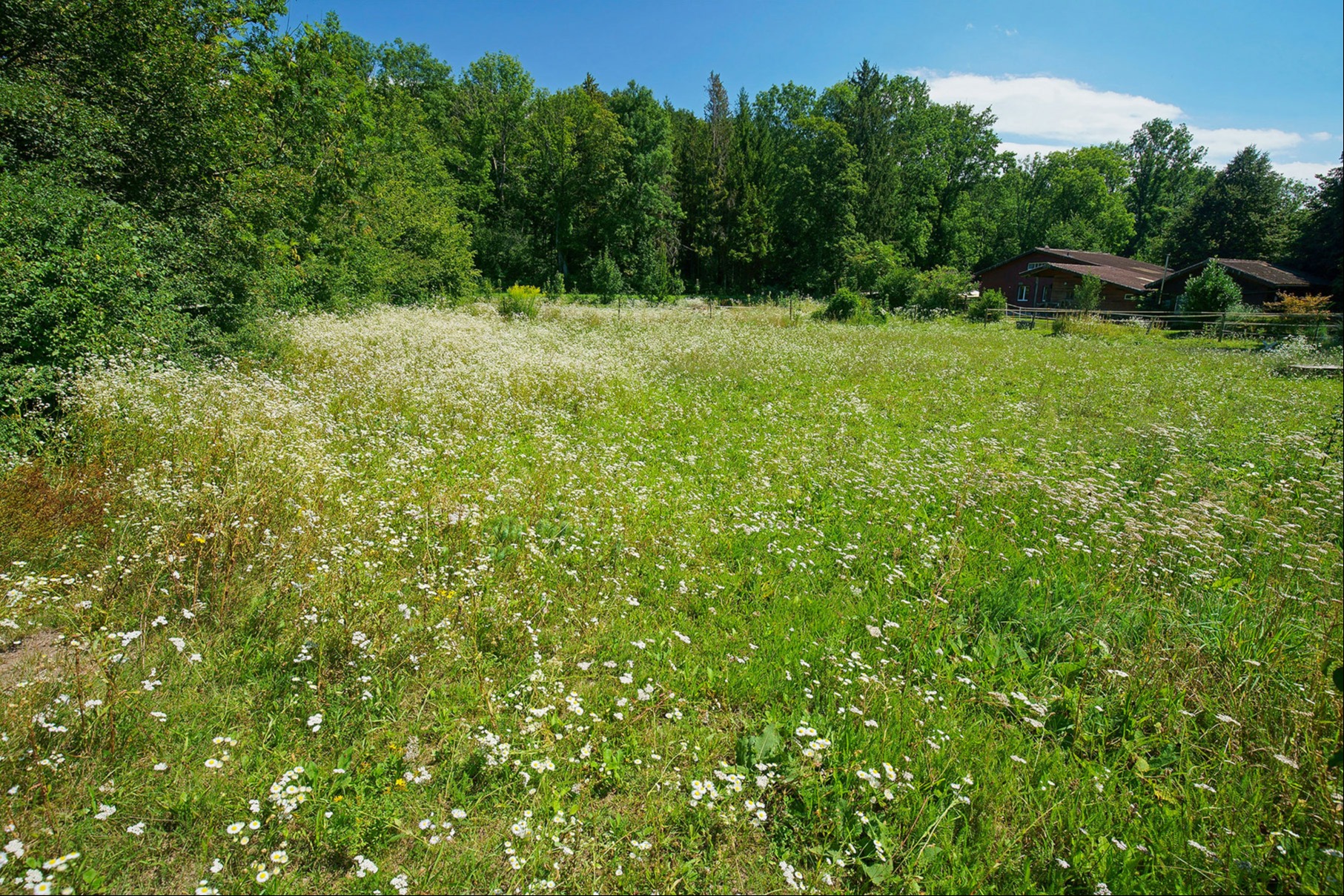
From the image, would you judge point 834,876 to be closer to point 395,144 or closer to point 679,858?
point 679,858

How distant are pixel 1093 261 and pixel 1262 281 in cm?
1268

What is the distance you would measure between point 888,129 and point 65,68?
53330 millimetres

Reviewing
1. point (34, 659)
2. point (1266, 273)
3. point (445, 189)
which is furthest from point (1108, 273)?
point (34, 659)

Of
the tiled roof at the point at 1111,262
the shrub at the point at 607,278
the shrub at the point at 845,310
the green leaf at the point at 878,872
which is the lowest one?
the green leaf at the point at 878,872

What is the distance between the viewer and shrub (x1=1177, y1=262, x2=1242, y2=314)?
30109mm

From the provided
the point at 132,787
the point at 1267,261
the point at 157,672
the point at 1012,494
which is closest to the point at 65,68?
the point at 157,672

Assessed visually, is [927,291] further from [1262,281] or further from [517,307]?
[517,307]

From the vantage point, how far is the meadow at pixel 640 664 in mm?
2539

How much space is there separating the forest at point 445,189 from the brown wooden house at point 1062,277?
4101 millimetres

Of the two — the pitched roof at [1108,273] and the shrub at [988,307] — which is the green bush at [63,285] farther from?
the pitched roof at [1108,273]

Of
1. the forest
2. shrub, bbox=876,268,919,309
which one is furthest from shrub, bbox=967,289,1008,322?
the forest

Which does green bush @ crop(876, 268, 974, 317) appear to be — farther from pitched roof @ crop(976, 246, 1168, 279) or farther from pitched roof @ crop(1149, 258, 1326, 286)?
pitched roof @ crop(976, 246, 1168, 279)

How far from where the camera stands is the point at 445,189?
122ft

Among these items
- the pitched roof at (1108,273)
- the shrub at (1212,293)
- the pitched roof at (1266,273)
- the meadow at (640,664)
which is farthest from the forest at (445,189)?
the shrub at (1212,293)
